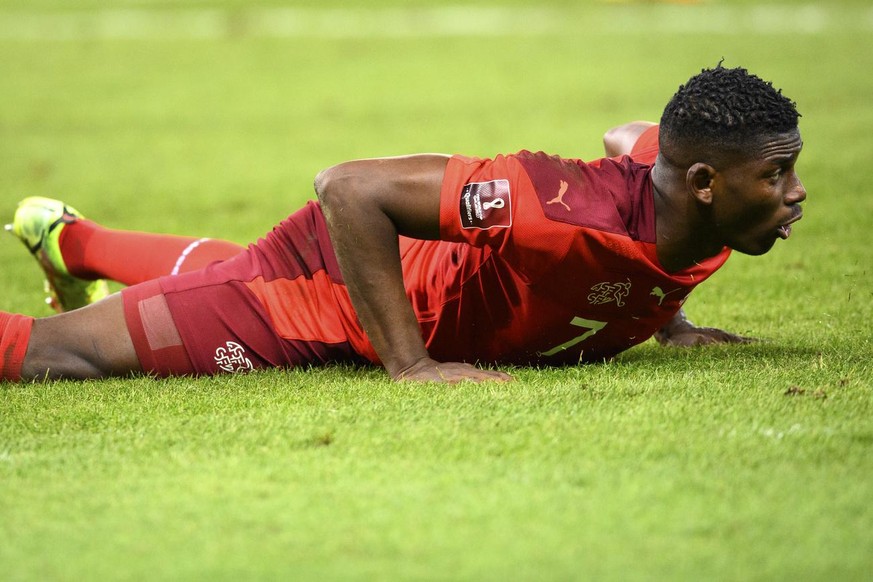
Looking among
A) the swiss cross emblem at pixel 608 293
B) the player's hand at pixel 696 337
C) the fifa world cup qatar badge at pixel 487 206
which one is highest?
the fifa world cup qatar badge at pixel 487 206

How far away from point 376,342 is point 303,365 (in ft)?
1.88

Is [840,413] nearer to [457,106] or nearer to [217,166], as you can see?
[217,166]

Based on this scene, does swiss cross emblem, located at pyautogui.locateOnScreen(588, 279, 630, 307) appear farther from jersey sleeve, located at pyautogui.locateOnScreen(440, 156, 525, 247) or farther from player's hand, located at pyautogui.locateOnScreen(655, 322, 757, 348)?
player's hand, located at pyautogui.locateOnScreen(655, 322, 757, 348)

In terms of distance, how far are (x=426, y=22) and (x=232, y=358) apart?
819 inches

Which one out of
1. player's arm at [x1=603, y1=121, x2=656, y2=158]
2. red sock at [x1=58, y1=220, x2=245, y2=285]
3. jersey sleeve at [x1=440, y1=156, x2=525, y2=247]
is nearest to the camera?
jersey sleeve at [x1=440, y1=156, x2=525, y2=247]

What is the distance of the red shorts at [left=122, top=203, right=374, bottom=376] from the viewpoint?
495 cm

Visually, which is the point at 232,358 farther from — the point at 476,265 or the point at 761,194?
the point at 761,194

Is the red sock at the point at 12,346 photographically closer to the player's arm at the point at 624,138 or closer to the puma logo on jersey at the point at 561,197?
the puma logo on jersey at the point at 561,197

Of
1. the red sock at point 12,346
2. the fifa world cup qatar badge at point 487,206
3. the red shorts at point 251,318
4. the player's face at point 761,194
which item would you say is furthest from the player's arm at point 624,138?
the red sock at point 12,346

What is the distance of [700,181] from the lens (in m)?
4.21

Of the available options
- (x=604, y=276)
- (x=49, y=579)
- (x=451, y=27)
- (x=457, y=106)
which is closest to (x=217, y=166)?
(x=457, y=106)

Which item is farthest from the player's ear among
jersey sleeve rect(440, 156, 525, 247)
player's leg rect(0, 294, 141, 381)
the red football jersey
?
player's leg rect(0, 294, 141, 381)

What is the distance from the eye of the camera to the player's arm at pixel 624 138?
5.39 metres

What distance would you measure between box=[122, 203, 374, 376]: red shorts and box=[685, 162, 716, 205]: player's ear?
4.65ft
